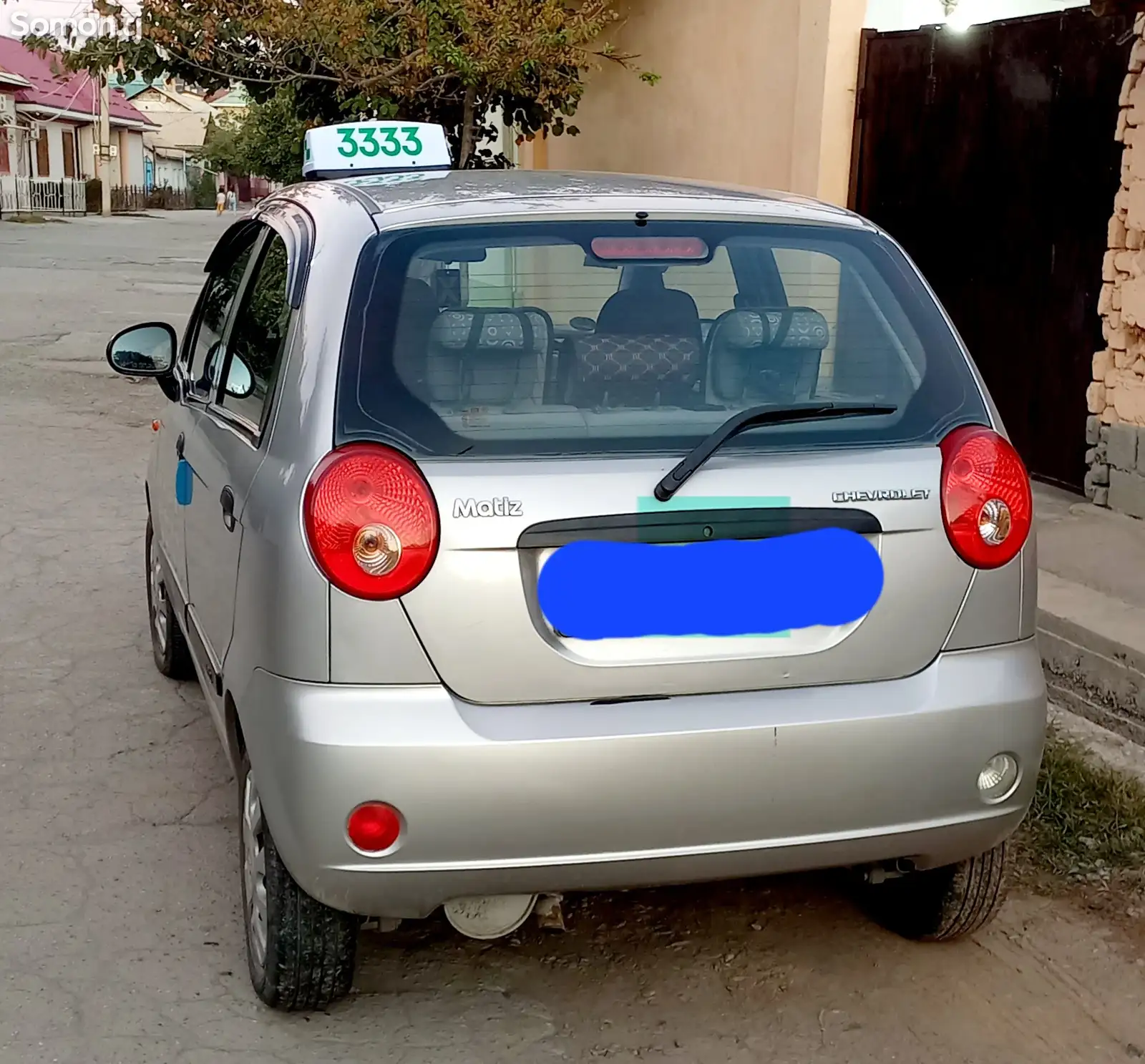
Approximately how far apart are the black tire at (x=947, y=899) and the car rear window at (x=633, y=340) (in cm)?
98

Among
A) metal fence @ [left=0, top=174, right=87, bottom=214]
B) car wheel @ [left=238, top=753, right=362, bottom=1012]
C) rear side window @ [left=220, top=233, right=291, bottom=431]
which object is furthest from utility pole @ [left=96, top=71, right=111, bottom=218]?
car wheel @ [left=238, top=753, right=362, bottom=1012]

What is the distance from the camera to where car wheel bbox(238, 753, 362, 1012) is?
283 cm

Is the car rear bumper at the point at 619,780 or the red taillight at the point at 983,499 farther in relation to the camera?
the red taillight at the point at 983,499

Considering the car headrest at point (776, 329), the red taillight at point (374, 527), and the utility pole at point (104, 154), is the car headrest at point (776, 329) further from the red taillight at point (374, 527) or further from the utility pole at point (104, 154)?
the utility pole at point (104, 154)

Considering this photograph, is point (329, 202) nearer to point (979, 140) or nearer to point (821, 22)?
point (979, 140)

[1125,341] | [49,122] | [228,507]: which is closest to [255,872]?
[228,507]

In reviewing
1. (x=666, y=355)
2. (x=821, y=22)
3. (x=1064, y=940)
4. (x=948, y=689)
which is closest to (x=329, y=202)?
(x=666, y=355)

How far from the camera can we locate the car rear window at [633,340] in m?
2.67

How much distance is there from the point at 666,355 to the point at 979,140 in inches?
200

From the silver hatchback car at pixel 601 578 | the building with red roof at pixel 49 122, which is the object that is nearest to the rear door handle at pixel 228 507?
the silver hatchback car at pixel 601 578

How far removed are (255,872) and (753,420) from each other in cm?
139

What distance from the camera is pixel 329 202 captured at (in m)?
3.24

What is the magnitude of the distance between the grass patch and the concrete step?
0.36 meters

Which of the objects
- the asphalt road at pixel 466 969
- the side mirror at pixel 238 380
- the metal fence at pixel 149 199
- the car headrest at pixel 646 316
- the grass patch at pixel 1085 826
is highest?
the car headrest at pixel 646 316
